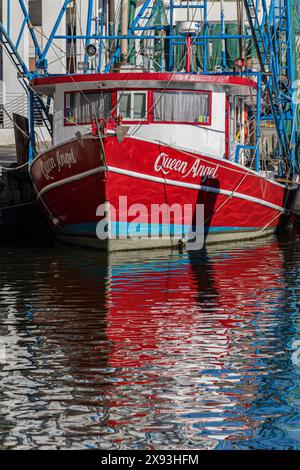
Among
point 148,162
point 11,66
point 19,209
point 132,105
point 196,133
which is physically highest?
point 132,105

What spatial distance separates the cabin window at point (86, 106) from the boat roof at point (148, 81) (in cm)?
23

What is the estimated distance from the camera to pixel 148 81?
26.9 metres

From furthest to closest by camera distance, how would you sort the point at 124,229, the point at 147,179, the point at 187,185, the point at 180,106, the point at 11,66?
the point at 11,66 → the point at 180,106 → the point at 187,185 → the point at 124,229 → the point at 147,179

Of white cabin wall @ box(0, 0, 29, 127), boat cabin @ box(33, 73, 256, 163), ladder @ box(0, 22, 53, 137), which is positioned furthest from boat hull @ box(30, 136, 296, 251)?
white cabin wall @ box(0, 0, 29, 127)

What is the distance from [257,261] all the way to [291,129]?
10133 mm

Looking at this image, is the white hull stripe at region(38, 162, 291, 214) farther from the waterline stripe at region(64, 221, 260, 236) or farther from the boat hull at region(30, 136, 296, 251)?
the waterline stripe at region(64, 221, 260, 236)

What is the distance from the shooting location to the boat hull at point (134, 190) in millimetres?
25156

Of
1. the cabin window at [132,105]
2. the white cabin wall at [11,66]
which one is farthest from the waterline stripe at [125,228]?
the white cabin wall at [11,66]

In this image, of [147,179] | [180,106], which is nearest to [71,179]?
[147,179]

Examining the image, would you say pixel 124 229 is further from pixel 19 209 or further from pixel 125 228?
pixel 19 209

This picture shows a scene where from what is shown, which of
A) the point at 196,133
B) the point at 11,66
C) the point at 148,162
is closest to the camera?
the point at 148,162

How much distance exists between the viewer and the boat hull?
82.5 ft

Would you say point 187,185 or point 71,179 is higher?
point 71,179

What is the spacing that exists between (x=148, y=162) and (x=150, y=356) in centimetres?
1134
